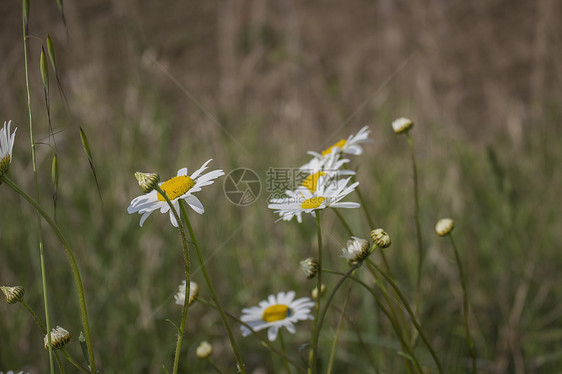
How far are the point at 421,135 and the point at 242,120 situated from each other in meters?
0.70

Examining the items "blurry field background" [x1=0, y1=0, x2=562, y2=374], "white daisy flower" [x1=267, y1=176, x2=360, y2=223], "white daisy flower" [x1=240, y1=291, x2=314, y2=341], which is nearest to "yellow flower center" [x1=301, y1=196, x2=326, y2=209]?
"white daisy flower" [x1=267, y1=176, x2=360, y2=223]

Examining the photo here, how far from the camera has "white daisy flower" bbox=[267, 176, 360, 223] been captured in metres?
0.36

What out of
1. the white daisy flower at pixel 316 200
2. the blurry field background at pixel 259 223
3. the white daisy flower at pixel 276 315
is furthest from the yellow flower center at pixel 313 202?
the blurry field background at pixel 259 223

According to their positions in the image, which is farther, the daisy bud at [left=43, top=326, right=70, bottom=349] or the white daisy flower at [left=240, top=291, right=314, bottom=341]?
the white daisy flower at [left=240, top=291, right=314, bottom=341]

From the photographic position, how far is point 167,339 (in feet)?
3.36

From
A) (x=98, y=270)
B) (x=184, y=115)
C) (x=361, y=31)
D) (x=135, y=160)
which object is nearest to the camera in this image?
(x=98, y=270)

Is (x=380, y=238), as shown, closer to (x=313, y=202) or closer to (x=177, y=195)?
(x=313, y=202)

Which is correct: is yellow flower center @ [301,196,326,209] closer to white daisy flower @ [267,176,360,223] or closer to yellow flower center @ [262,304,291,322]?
white daisy flower @ [267,176,360,223]

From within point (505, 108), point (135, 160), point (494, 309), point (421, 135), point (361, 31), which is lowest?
point (494, 309)

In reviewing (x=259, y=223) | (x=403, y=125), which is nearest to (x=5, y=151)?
(x=403, y=125)

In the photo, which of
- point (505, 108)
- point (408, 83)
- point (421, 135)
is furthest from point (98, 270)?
point (505, 108)

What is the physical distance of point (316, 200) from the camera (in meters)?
0.38

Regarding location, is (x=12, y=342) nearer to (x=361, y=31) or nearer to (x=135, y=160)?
(x=135, y=160)

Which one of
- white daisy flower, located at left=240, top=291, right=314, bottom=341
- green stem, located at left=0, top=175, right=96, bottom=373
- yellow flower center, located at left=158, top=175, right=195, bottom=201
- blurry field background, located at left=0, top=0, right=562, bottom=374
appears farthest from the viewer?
blurry field background, located at left=0, top=0, right=562, bottom=374
